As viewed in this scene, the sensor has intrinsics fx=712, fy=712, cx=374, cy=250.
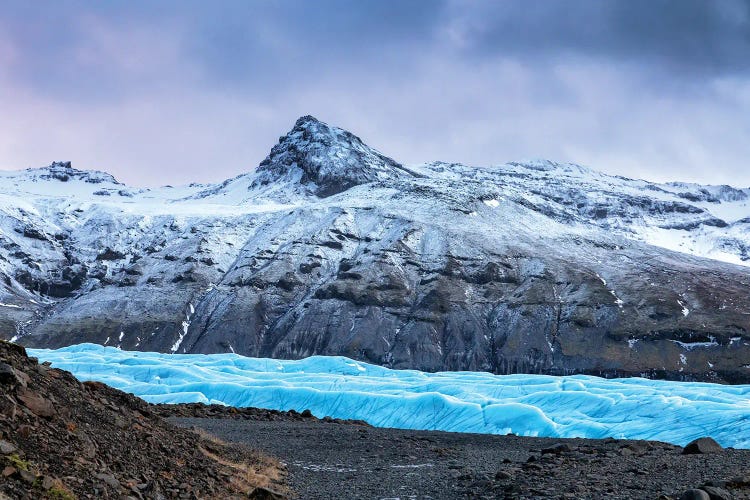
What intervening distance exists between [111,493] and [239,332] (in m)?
129

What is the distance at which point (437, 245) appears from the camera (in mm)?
163000

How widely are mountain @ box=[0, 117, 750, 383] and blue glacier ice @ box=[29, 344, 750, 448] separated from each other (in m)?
50.6

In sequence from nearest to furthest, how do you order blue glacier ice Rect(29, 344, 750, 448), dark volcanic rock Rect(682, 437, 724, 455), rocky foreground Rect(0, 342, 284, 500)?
1. rocky foreground Rect(0, 342, 284, 500)
2. dark volcanic rock Rect(682, 437, 724, 455)
3. blue glacier ice Rect(29, 344, 750, 448)

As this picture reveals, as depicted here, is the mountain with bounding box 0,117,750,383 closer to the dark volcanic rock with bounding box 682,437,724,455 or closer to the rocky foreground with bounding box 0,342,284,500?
the dark volcanic rock with bounding box 682,437,724,455

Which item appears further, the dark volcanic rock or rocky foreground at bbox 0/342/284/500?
the dark volcanic rock

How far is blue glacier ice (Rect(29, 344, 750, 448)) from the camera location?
4497 centimetres

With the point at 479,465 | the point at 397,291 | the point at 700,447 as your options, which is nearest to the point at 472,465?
the point at 479,465

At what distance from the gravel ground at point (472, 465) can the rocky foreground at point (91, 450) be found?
3.44 metres

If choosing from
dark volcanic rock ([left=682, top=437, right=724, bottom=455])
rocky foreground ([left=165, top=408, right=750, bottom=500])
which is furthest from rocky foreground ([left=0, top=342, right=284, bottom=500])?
dark volcanic rock ([left=682, top=437, right=724, bottom=455])

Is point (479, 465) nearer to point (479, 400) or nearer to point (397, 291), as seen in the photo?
point (479, 400)

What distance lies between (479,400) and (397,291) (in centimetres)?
9152

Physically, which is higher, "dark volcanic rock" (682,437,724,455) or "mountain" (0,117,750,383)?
"mountain" (0,117,750,383)

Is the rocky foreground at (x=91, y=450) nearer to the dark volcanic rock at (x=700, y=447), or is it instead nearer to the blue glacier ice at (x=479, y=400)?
the dark volcanic rock at (x=700, y=447)

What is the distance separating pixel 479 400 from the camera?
5409 cm
